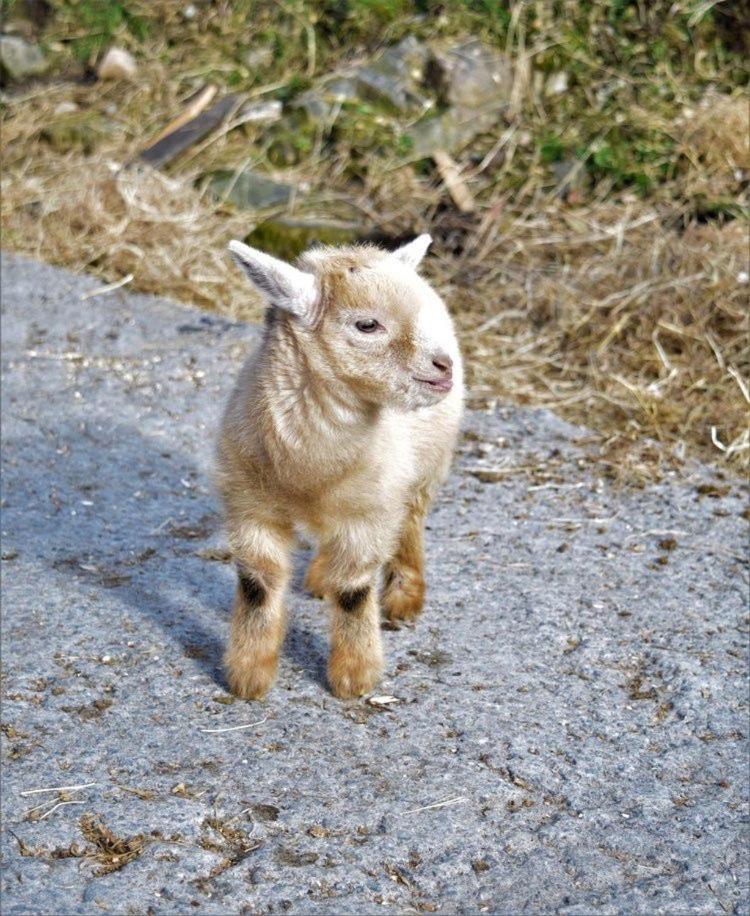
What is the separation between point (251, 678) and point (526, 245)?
4.89 m

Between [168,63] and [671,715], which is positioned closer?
[671,715]

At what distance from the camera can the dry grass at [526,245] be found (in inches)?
266

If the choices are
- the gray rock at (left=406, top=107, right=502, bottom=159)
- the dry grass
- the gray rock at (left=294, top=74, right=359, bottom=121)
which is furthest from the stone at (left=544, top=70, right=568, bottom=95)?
the gray rock at (left=294, top=74, right=359, bottom=121)

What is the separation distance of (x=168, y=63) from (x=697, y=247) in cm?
490

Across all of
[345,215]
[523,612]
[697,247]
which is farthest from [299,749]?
[345,215]

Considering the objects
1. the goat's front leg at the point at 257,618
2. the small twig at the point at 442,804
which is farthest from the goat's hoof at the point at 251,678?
the small twig at the point at 442,804

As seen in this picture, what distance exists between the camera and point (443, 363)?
3.56m

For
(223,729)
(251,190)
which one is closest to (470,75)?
(251,190)

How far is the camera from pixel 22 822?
3.46m

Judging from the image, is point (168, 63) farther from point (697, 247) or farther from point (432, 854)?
point (432, 854)

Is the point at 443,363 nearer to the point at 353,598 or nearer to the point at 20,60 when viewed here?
the point at 353,598

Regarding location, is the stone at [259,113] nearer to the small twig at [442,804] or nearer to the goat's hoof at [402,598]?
the goat's hoof at [402,598]

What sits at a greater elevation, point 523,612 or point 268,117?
point 523,612

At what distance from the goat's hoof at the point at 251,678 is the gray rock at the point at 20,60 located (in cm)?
764
